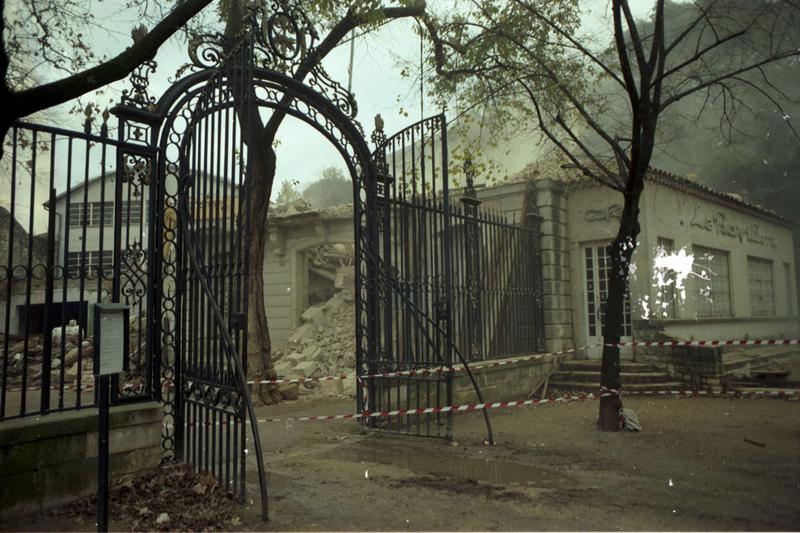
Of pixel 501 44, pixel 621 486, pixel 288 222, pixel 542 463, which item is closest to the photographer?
pixel 621 486

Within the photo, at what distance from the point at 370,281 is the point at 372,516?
12.5 feet

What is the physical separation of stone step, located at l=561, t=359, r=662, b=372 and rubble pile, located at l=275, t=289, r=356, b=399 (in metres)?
4.39

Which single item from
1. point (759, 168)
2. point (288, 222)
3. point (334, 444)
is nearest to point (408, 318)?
point (334, 444)

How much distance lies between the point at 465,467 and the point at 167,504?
2850 millimetres

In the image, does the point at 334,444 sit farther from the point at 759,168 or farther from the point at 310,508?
the point at 759,168

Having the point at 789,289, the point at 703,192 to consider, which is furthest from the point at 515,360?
the point at 789,289

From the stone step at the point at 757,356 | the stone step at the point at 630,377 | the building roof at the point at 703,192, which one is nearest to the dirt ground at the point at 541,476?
the stone step at the point at 630,377

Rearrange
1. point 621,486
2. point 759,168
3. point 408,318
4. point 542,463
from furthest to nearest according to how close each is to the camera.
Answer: point 759,168 < point 408,318 < point 542,463 < point 621,486

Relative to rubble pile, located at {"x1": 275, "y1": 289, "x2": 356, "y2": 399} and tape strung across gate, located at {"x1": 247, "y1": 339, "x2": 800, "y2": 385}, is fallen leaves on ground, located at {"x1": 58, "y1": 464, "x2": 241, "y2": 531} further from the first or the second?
rubble pile, located at {"x1": 275, "y1": 289, "x2": 356, "y2": 399}

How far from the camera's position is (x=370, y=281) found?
7.78 m

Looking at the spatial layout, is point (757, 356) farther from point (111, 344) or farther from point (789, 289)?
point (111, 344)

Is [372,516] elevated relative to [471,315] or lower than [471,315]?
lower

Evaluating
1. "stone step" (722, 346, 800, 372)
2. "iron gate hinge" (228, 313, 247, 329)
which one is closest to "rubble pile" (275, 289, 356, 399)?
"iron gate hinge" (228, 313, 247, 329)

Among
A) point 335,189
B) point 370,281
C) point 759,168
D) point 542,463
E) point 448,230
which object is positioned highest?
point 335,189
